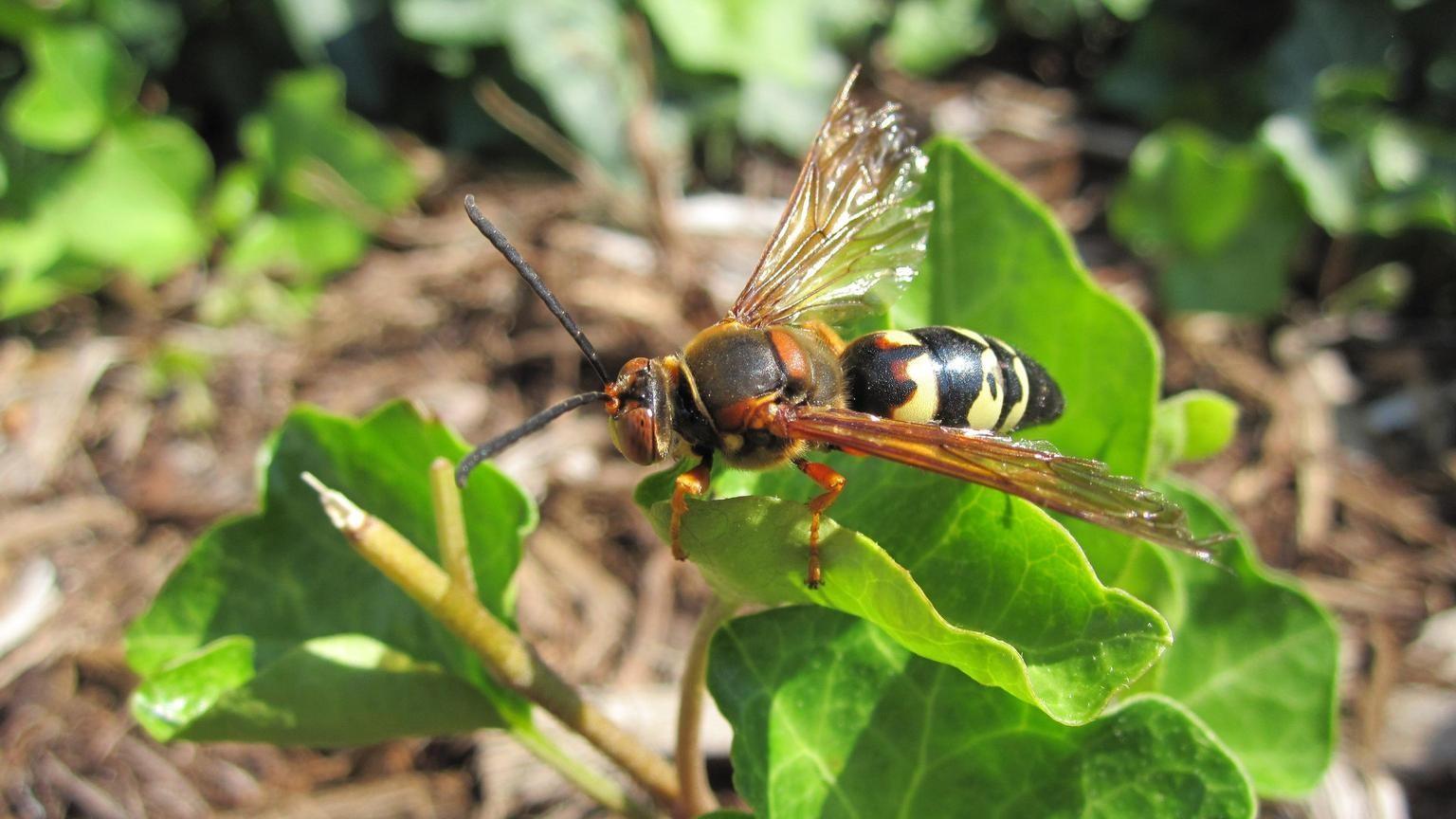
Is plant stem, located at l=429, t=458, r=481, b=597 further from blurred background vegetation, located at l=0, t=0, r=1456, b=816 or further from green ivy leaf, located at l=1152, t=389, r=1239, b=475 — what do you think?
blurred background vegetation, located at l=0, t=0, r=1456, b=816

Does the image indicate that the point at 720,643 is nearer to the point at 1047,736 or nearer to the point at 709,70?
the point at 1047,736

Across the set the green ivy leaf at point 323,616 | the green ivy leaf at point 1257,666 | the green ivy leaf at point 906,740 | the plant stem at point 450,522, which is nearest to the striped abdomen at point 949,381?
the green ivy leaf at point 1257,666

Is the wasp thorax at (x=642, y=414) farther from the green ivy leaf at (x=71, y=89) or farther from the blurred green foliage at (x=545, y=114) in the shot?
the green ivy leaf at (x=71, y=89)

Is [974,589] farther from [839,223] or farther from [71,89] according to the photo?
[71,89]

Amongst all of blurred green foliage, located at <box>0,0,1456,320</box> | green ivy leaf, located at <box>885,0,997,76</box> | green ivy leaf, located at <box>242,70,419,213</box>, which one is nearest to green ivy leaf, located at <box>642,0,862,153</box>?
blurred green foliage, located at <box>0,0,1456,320</box>

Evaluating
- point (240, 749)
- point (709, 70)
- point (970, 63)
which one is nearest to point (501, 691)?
point (240, 749)

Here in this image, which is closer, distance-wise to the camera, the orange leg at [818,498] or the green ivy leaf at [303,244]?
the orange leg at [818,498]

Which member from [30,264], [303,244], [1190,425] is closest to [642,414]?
[1190,425]
